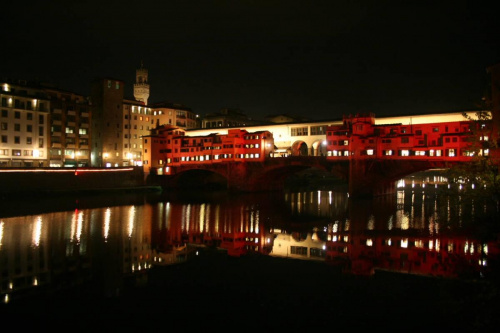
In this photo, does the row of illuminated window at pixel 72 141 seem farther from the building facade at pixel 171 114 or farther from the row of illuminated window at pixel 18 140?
the building facade at pixel 171 114

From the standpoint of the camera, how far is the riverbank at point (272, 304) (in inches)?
399

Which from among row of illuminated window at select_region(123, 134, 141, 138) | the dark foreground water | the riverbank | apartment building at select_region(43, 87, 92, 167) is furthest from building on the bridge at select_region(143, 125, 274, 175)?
the riverbank

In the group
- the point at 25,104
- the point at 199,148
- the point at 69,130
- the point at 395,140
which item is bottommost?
the point at 199,148

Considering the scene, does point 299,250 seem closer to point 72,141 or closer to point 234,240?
point 234,240

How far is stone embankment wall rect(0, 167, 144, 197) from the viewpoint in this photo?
41.4m

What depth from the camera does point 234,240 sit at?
2195cm

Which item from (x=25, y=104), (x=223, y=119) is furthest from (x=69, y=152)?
(x=223, y=119)

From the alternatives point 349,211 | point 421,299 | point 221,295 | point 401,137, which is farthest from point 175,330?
point 401,137

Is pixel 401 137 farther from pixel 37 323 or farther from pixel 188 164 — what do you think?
pixel 37 323

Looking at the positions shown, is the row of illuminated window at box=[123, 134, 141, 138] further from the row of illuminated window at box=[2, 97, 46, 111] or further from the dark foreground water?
the dark foreground water

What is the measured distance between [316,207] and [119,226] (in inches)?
744

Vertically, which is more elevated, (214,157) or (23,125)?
(23,125)

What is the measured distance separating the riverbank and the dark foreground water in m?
0.04

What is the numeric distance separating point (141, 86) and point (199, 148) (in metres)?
28.1
